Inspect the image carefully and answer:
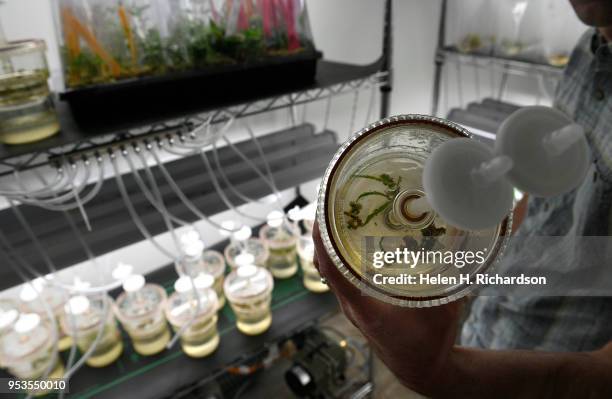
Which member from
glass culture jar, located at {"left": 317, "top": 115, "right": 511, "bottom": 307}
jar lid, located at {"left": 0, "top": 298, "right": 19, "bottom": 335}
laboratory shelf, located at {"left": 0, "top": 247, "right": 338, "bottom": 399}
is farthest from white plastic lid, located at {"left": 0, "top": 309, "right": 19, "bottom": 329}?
glass culture jar, located at {"left": 317, "top": 115, "right": 511, "bottom": 307}

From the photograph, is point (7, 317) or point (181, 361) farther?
point (181, 361)

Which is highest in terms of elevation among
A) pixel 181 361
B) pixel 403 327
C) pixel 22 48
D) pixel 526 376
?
pixel 22 48

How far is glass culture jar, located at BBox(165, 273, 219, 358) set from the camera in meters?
0.89

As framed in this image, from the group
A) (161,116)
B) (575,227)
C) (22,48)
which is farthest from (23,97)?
(575,227)

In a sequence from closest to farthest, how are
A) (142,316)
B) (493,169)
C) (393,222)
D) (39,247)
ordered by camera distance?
(493,169)
(393,222)
(39,247)
(142,316)

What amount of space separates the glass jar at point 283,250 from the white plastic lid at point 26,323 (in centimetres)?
60

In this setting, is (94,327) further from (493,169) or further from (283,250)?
(493,169)

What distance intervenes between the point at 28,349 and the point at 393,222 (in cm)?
87

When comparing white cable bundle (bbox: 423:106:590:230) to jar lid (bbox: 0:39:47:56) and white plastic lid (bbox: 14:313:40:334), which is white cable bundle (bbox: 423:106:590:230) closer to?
jar lid (bbox: 0:39:47:56)

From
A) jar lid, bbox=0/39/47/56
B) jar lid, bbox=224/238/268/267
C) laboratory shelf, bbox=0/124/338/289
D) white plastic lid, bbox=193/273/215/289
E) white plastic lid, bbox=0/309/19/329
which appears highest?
jar lid, bbox=0/39/47/56

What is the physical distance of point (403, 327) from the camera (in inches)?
13.7

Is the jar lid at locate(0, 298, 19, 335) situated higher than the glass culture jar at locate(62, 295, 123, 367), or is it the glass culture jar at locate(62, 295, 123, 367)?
the jar lid at locate(0, 298, 19, 335)

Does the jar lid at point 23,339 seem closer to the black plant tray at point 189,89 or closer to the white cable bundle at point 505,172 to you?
the black plant tray at point 189,89

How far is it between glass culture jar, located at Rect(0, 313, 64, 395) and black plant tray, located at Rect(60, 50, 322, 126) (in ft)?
1.58
